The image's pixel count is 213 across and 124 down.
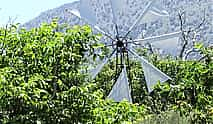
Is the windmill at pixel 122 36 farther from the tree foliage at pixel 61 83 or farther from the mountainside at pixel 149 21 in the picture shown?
the tree foliage at pixel 61 83

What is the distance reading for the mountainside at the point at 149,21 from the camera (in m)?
14.8

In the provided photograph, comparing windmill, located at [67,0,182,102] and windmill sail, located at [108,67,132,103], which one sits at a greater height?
windmill, located at [67,0,182,102]

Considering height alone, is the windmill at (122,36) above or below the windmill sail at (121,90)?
above

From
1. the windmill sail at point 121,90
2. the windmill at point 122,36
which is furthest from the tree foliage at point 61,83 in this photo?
the windmill at point 122,36

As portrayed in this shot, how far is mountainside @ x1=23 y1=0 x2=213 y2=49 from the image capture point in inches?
581

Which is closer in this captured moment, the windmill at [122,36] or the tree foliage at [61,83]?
the tree foliage at [61,83]

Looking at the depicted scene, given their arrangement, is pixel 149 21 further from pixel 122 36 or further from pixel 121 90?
pixel 121 90

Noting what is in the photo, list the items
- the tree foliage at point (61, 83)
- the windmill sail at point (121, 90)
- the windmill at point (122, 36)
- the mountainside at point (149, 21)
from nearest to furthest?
the tree foliage at point (61, 83) < the windmill sail at point (121, 90) < the windmill at point (122, 36) < the mountainside at point (149, 21)

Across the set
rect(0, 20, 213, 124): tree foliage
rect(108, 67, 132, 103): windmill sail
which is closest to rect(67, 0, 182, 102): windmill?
rect(108, 67, 132, 103): windmill sail

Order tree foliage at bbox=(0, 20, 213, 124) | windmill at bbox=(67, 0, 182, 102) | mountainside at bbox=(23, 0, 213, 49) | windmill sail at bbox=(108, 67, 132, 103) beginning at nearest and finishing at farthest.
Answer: tree foliage at bbox=(0, 20, 213, 124), windmill sail at bbox=(108, 67, 132, 103), windmill at bbox=(67, 0, 182, 102), mountainside at bbox=(23, 0, 213, 49)

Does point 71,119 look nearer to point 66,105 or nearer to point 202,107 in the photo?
point 66,105

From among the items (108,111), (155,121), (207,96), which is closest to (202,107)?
(207,96)

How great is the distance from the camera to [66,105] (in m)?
5.74

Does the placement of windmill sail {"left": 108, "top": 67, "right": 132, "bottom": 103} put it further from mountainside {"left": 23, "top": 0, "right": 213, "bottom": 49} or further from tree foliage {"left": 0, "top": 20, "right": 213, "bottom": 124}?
tree foliage {"left": 0, "top": 20, "right": 213, "bottom": 124}
